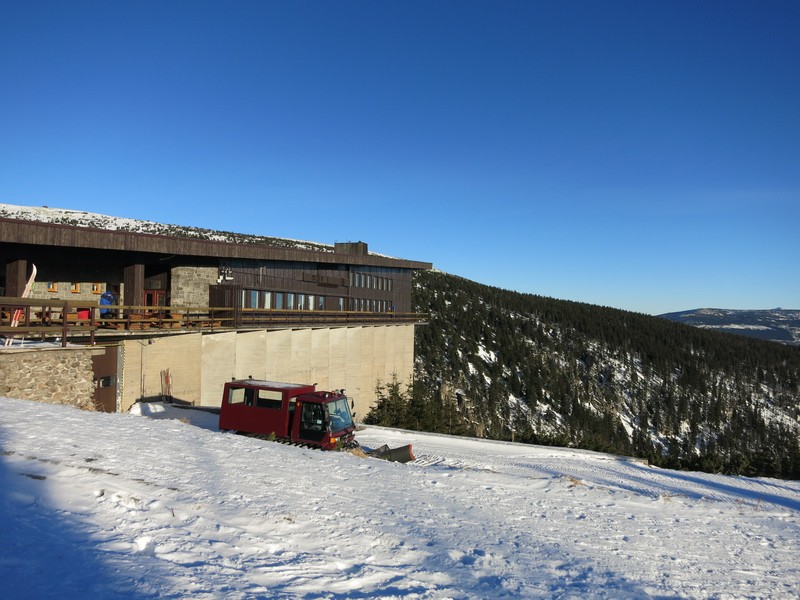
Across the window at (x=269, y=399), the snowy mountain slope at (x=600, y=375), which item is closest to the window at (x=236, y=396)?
the window at (x=269, y=399)

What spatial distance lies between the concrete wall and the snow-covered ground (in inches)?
344

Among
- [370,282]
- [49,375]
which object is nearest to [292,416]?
[49,375]

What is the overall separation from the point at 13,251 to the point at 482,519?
1960 centimetres

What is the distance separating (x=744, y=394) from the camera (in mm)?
78688

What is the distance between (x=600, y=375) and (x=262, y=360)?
5791cm

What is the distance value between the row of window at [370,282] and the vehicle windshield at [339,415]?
2098cm

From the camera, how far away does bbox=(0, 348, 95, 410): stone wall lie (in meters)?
13.8

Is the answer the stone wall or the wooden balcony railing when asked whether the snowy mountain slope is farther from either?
the stone wall

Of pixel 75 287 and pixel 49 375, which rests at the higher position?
pixel 75 287

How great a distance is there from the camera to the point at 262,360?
26344 millimetres

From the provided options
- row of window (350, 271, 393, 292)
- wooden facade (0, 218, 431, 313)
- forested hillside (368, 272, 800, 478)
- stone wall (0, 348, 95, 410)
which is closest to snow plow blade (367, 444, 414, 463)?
stone wall (0, 348, 95, 410)

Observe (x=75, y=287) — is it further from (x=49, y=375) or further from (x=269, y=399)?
(x=269, y=399)

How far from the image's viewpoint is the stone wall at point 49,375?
45.4ft

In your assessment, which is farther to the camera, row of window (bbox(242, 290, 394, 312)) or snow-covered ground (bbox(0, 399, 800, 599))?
row of window (bbox(242, 290, 394, 312))
